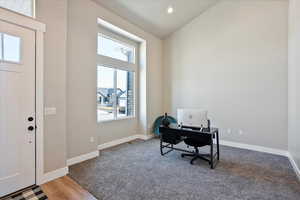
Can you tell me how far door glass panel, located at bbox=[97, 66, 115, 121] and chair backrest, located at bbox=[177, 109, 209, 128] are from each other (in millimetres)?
2242

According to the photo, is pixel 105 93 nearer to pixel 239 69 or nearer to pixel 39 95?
pixel 39 95

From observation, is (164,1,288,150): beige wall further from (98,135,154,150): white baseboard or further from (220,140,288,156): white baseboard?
(98,135,154,150): white baseboard

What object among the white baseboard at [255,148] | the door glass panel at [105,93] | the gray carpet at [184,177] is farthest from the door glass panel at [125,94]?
the white baseboard at [255,148]

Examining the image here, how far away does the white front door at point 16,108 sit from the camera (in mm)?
2193

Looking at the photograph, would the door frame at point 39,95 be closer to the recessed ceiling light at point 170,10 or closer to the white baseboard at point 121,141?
the white baseboard at point 121,141

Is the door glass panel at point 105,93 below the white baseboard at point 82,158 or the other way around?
the other way around

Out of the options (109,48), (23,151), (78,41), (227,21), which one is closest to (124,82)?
(109,48)

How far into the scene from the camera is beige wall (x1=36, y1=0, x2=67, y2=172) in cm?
262

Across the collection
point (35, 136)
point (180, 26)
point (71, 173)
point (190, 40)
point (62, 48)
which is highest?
point (180, 26)

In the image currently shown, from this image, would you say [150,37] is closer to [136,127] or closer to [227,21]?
[227,21]

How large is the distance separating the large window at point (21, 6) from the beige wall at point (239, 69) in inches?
168

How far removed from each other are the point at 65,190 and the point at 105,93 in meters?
2.64

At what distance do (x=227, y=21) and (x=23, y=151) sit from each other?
5633mm

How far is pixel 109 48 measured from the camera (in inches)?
180
